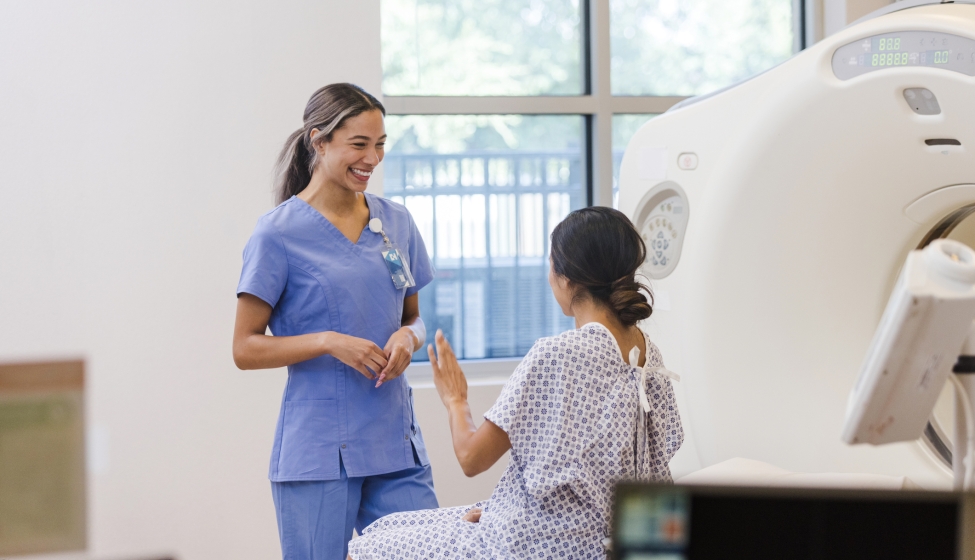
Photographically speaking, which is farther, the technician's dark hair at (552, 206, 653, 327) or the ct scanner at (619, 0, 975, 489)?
the ct scanner at (619, 0, 975, 489)

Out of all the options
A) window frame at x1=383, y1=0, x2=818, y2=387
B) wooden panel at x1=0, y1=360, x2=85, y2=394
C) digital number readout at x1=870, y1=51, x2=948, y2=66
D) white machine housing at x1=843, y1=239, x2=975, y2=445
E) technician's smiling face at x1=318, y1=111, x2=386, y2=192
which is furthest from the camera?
window frame at x1=383, y1=0, x2=818, y2=387

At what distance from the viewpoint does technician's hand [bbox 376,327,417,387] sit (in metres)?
1.55

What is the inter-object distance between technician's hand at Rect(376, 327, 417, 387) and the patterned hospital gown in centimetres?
33

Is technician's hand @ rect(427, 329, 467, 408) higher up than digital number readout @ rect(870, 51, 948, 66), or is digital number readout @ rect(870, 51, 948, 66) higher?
digital number readout @ rect(870, 51, 948, 66)

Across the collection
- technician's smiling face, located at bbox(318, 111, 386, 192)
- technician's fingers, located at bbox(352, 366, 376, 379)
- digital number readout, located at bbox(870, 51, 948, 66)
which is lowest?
technician's fingers, located at bbox(352, 366, 376, 379)

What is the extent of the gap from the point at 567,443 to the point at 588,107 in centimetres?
175

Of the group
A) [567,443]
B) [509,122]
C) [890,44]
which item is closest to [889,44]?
[890,44]

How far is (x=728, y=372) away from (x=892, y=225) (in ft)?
1.40

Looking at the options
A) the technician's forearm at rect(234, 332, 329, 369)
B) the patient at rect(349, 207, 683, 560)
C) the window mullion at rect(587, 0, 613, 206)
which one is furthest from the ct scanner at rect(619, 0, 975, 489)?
the window mullion at rect(587, 0, 613, 206)

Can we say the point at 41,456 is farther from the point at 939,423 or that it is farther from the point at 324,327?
the point at 939,423

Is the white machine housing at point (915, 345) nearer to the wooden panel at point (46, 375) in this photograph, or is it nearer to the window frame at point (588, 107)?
the wooden panel at point (46, 375)

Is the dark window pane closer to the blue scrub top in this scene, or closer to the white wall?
the white wall

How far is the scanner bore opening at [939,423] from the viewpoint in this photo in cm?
168

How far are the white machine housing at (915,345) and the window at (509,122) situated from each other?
6.75ft
